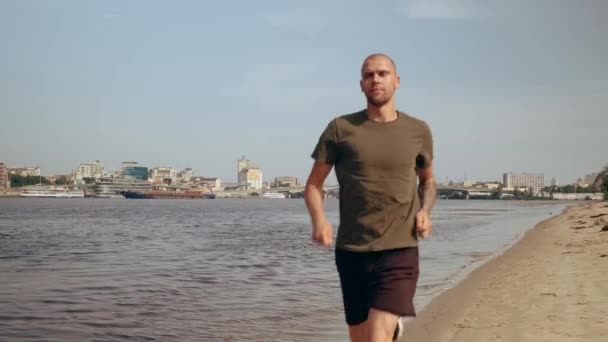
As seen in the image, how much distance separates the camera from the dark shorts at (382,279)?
12.8 feet

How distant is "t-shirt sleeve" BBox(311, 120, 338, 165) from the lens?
3926 millimetres

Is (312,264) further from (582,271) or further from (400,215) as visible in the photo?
(400,215)

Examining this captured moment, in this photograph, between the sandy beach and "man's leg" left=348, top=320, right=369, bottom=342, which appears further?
the sandy beach

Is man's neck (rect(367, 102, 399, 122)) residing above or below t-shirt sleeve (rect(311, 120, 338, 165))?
above

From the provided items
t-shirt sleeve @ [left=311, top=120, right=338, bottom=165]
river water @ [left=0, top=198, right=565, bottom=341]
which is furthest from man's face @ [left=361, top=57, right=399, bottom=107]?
river water @ [left=0, top=198, right=565, bottom=341]

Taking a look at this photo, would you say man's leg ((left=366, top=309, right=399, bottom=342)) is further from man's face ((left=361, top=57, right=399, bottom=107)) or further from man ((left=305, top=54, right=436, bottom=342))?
man's face ((left=361, top=57, right=399, bottom=107))

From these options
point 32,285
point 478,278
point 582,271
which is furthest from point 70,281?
point 582,271

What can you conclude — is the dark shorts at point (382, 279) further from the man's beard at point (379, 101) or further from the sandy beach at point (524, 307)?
the sandy beach at point (524, 307)

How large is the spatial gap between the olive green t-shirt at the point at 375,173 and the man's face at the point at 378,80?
4.6 inches

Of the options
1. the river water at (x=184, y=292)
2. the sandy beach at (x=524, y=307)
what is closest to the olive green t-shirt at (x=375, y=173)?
the sandy beach at (x=524, y=307)

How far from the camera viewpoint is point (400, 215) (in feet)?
12.8

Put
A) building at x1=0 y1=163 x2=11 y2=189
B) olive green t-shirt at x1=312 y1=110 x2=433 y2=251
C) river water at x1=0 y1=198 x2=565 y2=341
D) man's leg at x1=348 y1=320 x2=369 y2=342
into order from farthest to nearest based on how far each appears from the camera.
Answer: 1. building at x1=0 y1=163 x2=11 y2=189
2. river water at x1=0 y1=198 x2=565 y2=341
3. man's leg at x1=348 y1=320 x2=369 y2=342
4. olive green t-shirt at x1=312 y1=110 x2=433 y2=251

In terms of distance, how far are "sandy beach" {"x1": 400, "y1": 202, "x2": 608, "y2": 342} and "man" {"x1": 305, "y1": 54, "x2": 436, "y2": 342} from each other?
3.21m

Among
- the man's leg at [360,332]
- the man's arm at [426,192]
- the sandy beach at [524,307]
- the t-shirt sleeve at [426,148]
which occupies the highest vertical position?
the t-shirt sleeve at [426,148]
